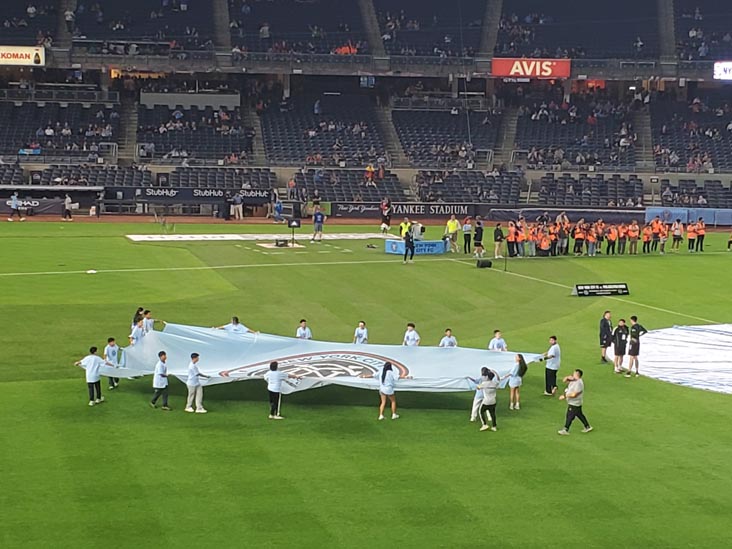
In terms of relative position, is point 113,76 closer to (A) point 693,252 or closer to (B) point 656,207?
(B) point 656,207

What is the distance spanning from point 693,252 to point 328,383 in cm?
3546

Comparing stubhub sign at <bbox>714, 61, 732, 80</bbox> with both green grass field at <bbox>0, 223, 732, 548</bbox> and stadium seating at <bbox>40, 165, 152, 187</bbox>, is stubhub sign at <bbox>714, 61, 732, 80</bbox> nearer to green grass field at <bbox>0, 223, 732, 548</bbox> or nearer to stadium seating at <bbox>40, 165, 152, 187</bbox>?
stadium seating at <bbox>40, 165, 152, 187</bbox>

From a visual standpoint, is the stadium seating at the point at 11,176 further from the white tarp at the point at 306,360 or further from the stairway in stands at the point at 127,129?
the white tarp at the point at 306,360

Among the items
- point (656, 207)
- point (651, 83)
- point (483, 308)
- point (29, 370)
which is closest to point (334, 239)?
point (483, 308)

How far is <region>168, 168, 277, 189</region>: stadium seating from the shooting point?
2761 inches

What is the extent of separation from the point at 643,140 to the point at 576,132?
16.7 ft

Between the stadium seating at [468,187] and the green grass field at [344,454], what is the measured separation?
118ft

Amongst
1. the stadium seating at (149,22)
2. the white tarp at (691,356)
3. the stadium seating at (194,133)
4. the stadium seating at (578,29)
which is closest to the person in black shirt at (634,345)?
the white tarp at (691,356)

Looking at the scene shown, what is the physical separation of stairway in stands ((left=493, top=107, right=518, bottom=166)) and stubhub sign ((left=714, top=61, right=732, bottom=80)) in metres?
15.2

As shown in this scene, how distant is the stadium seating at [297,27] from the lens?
265ft

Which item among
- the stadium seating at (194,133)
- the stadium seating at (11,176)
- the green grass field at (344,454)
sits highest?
the stadium seating at (194,133)

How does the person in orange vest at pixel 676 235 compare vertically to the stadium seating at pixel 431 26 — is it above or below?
below

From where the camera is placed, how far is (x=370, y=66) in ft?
259

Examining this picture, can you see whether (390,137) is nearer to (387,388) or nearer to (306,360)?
(306,360)
